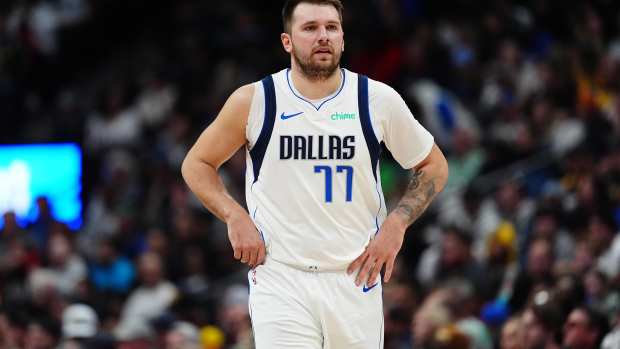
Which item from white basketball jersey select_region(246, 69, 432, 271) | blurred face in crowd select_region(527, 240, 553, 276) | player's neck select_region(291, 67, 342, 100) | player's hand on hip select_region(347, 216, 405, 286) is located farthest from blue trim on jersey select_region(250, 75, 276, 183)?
blurred face in crowd select_region(527, 240, 553, 276)

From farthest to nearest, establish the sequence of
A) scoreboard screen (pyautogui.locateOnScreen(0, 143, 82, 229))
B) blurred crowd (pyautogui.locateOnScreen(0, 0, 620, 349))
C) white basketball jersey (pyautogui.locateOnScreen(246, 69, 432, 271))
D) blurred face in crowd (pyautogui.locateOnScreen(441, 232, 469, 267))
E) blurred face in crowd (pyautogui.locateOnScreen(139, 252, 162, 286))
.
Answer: scoreboard screen (pyautogui.locateOnScreen(0, 143, 82, 229)) < blurred face in crowd (pyautogui.locateOnScreen(139, 252, 162, 286)) < blurred face in crowd (pyautogui.locateOnScreen(441, 232, 469, 267)) < blurred crowd (pyautogui.locateOnScreen(0, 0, 620, 349)) < white basketball jersey (pyautogui.locateOnScreen(246, 69, 432, 271))

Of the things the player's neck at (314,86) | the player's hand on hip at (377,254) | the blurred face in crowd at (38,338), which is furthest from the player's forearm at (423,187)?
the blurred face in crowd at (38,338)

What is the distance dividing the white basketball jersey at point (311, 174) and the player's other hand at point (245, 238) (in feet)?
0.35

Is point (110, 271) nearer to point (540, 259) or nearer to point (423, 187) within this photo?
point (540, 259)

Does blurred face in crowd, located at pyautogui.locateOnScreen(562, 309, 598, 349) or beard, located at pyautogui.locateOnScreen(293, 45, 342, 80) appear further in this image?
blurred face in crowd, located at pyautogui.locateOnScreen(562, 309, 598, 349)

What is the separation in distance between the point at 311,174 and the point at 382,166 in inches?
349

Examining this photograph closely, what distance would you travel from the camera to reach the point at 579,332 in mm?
9633

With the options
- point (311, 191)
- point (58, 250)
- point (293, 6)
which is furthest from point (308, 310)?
point (58, 250)

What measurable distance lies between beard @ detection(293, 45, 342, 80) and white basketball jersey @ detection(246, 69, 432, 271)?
0.12 m

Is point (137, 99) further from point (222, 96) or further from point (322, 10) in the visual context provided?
point (322, 10)

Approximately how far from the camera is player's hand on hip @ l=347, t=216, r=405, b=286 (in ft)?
23.1

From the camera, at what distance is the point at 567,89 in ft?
50.5

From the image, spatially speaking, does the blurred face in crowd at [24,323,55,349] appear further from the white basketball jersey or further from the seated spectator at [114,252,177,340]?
the white basketball jersey

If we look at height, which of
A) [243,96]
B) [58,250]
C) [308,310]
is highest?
[243,96]
